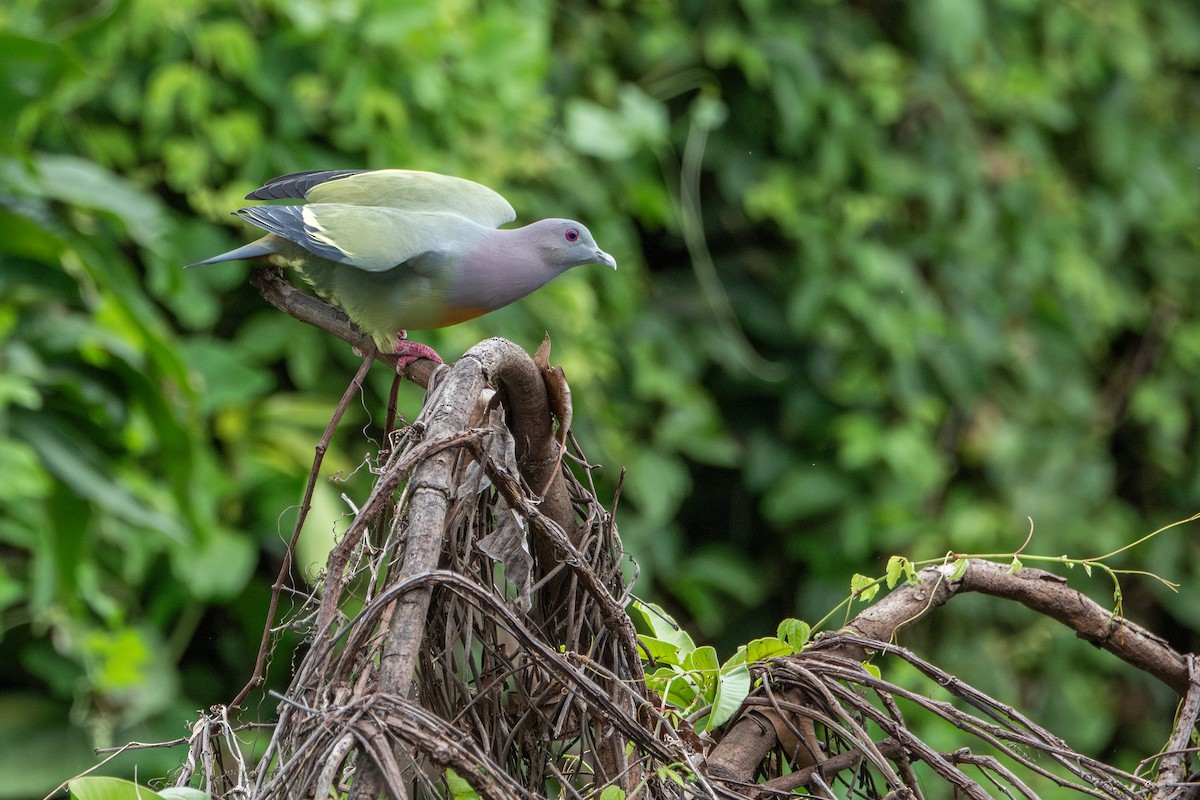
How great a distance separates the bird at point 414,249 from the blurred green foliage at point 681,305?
69 cm

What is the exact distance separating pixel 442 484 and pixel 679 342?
2688 mm

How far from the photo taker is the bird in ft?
6.07

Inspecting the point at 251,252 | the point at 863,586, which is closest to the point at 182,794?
the point at 863,586

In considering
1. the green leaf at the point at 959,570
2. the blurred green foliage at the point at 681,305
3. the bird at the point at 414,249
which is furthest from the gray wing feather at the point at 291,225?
the green leaf at the point at 959,570

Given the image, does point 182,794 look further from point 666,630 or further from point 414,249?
point 414,249

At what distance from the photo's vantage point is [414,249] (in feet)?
6.03

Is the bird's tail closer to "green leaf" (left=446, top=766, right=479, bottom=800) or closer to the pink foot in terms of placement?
the pink foot

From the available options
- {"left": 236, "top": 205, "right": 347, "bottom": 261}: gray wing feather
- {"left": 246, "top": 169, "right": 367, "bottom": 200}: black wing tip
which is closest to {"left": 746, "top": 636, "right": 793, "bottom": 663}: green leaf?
{"left": 236, "top": 205, "right": 347, "bottom": 261}: gray wing feather

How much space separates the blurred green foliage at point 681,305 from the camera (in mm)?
2875

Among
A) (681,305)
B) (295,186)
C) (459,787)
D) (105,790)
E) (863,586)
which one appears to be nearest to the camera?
(459,787)

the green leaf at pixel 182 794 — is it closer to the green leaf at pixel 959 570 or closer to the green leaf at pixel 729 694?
the green leaf at pixel 729 694

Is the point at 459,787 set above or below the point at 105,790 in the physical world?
above

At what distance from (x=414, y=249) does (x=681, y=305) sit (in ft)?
6.73

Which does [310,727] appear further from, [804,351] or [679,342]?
[804,351]
